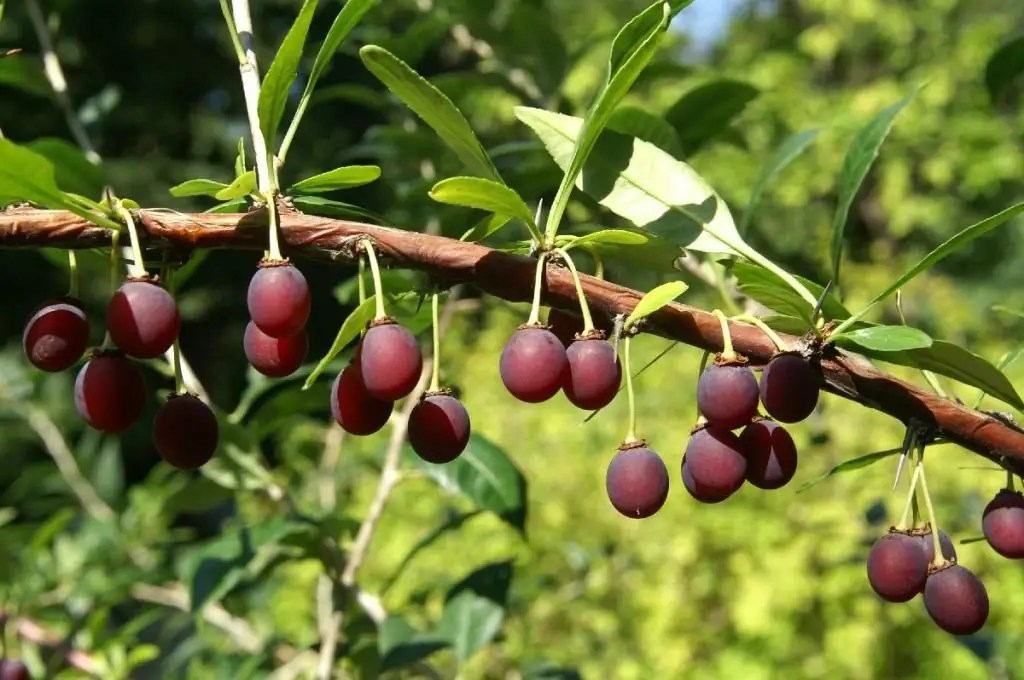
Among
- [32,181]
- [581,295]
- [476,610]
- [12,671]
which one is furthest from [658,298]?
[12,671]

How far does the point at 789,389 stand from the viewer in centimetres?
89

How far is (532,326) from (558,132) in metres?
0.25

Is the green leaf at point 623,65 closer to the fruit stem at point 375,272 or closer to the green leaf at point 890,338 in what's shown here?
the fruit stem at point 375,272

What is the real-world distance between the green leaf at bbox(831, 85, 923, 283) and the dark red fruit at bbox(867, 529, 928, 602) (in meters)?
0.34

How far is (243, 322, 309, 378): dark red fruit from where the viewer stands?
885 mm

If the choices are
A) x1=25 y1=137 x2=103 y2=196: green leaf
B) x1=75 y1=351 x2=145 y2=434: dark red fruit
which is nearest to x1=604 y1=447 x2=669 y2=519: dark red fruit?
x1=75 y1=351 x2=145 y2=434: dark red fruit

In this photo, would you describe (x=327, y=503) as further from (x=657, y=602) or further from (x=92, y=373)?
(x=92, y=373)

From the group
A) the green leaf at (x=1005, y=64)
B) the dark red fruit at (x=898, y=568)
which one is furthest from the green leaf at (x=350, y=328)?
the green leaf at (x=1005, y=64)

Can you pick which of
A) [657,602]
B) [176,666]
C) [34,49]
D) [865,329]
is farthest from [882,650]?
[34,49]

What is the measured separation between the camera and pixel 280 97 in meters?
0.91

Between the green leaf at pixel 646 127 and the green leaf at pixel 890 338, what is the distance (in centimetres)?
49

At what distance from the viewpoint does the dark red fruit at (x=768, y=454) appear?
0.94 m

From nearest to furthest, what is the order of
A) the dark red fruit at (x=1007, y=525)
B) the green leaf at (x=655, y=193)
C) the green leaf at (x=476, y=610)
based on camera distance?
the dark red fruit at (x=1007, y=525)
the green leaf at (x=655, y=193)
the green leaf at (x=476, y=610)

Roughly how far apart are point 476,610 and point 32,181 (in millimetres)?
1317
